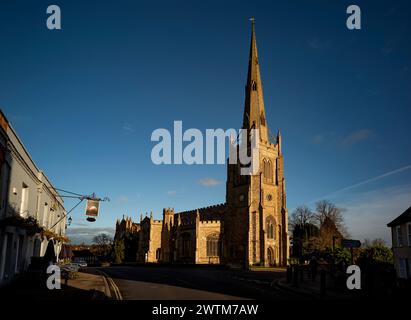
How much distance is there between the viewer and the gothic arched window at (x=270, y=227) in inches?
2062

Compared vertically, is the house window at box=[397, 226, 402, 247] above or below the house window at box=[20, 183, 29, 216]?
below

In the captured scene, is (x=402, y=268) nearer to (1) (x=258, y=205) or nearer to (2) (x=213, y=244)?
(1) (x=258, y=205)

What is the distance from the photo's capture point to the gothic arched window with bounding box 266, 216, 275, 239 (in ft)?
172

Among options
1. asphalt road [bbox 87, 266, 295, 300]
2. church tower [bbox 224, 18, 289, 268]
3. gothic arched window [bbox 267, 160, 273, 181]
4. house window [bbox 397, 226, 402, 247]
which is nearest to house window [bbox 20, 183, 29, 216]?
asphalt road [bbox 87, 266, 295, 300]

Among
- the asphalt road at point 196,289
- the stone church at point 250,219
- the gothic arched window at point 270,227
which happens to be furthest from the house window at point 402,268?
the gothic arched window at point 270,227

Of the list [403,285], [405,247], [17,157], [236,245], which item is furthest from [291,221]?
[17,157]

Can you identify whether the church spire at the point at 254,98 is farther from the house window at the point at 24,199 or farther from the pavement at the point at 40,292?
the pavement at the point at 40,292

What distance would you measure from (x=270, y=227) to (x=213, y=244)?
1041cm

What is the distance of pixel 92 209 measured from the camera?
19969 mm

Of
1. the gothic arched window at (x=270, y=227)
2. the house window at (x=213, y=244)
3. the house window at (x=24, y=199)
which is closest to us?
the house window at (x=24, y=199)

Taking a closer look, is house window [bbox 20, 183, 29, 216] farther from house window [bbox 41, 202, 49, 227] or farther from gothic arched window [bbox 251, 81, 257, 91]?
gothic arched window [bbox 251, 81, 257, 91]

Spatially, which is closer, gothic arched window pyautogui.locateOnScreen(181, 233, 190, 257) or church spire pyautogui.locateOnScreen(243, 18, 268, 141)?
church spire pyautogui.locateOnScreen(243, 18, 268, 141)

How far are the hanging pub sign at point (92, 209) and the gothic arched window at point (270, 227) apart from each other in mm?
36610
